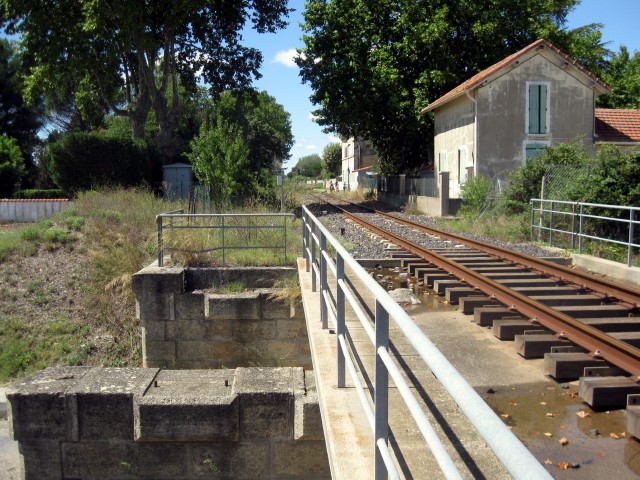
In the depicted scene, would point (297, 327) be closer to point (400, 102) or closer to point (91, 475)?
point (91, 475)

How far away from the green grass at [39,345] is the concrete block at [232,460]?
515 cm

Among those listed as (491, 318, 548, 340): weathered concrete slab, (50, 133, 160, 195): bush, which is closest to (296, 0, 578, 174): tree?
(50, 133, 160, 195): bush

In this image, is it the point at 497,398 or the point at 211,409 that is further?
the point at 211,409

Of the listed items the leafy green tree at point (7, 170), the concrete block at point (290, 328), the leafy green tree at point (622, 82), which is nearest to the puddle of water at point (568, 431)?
the concrete block at point (290, 328)

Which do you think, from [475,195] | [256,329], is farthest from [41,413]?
[475,195]

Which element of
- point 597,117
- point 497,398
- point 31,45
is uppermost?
point 31,45

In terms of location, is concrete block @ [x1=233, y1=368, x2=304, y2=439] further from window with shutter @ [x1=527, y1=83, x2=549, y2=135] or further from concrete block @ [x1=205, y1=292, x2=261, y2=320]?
window with shutter @ [x1=527, y1=83, x2=549, y2=135]

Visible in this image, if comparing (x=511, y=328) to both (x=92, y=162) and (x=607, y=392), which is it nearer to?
(x=607, y=392)

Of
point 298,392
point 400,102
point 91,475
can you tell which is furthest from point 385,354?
point 400,102

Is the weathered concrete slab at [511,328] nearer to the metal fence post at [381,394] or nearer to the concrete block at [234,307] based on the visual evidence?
the metal fence post at [381,394]

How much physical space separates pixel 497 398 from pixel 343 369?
1.14 meters

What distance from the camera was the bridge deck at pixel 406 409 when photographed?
3273 mm

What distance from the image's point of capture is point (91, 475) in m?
7.05

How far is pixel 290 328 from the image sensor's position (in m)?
10.2
